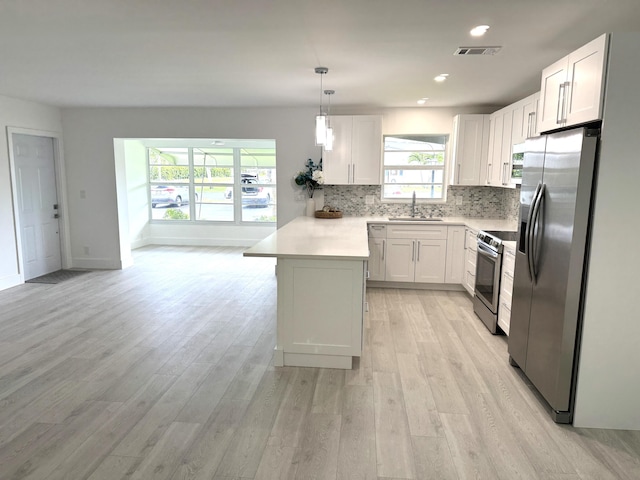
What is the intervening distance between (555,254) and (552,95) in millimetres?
1106

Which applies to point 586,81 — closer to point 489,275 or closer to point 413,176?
point 489,275

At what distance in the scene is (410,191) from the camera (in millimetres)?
5945

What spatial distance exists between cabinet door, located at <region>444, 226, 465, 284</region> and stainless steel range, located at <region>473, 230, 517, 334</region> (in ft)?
2.40

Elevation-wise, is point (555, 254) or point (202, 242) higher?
point (555, 254)

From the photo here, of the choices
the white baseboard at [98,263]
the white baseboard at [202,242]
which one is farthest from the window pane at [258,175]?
the white baseboard at [98,263]

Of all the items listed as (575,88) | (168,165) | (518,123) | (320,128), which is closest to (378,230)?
(320,128)

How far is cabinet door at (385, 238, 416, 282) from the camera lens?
5277mm

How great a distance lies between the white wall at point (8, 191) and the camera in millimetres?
5215

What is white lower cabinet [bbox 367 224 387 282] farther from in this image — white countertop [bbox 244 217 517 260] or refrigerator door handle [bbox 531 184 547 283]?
refrigerator door handle [bbox 531 184 547 283]

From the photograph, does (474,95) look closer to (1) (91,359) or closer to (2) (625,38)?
(2) (625,38)

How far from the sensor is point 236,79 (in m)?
4.07

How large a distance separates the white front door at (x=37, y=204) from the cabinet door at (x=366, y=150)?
4.40 metres

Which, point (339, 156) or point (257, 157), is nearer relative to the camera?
point (339, 156)

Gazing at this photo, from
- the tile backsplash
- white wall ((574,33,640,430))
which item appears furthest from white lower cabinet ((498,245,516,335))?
the tile backsplash
